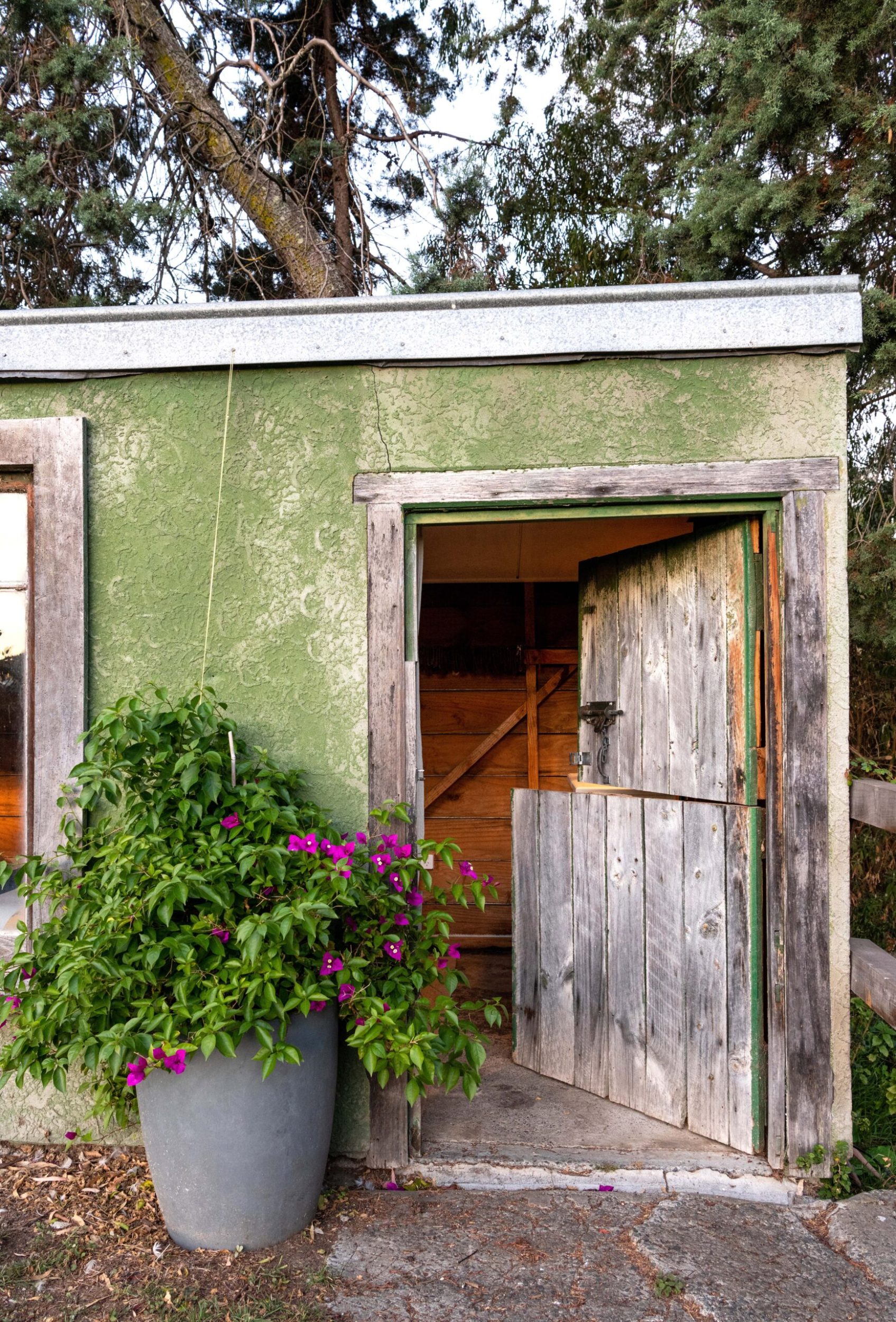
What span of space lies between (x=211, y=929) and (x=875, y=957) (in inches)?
80.0

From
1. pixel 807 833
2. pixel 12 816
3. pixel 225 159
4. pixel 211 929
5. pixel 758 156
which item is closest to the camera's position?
pixel 211 929

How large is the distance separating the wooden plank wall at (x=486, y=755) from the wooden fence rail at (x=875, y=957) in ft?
8.93

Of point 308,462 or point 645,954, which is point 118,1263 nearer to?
point 645,954

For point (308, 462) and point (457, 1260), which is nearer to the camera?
point (457, 1260)

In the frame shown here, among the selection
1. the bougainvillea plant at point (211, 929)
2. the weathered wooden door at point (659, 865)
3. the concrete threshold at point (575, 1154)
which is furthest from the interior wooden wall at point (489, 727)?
the bougainvillea plant at point (211, 929)

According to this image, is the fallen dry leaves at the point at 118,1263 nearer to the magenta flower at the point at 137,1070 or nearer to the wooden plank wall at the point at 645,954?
the magenta flower at the point at 137,1070

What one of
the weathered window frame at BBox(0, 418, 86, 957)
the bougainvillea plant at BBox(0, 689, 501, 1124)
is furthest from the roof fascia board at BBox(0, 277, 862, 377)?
the bougainvillea plant at BBox(0, 689, 501, 1124)

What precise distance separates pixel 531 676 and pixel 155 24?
16.2ft

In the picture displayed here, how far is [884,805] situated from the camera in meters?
2.57

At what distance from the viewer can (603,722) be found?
3523 millimetres

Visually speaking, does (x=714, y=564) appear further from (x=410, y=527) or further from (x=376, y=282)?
(x=376, y=282)

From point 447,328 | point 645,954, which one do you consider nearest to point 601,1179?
point 645,954

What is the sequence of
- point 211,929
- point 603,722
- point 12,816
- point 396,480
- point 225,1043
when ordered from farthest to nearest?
point 603,722
point 12,816
point 396,480
point 211,929
point 225,1043

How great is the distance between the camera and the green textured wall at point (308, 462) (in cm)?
270
